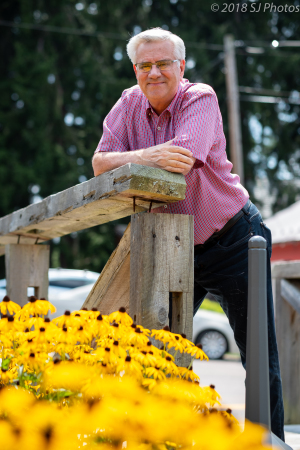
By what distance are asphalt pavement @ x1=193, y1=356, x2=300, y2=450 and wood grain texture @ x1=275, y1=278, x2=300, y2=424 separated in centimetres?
29

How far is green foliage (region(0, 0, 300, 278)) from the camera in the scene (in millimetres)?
17609

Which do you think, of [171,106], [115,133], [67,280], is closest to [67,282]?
[67,280]

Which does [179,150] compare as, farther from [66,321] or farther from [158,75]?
[66,321]

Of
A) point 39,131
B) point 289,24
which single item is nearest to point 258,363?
point 39,131

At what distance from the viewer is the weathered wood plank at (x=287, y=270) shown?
3.39 metres

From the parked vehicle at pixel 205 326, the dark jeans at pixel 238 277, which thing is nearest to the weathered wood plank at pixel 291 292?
the dark jeans at pixel 238 277

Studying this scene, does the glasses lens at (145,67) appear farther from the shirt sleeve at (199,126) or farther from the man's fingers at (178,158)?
the man's fingers at (178,158)

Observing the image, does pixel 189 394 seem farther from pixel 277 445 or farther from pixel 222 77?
pixel 222 77

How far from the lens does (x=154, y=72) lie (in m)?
2.10

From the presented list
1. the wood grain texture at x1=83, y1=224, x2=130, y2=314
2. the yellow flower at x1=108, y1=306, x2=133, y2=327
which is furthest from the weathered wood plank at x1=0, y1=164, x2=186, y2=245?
the yellow flower at x1=108, y1=306, x2=133, y2=327

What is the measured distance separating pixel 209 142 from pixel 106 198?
448 millimetres

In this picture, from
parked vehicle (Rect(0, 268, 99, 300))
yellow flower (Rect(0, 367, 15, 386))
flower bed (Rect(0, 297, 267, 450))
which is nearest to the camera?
flower bed (Rect(0, 297, 267, 450))

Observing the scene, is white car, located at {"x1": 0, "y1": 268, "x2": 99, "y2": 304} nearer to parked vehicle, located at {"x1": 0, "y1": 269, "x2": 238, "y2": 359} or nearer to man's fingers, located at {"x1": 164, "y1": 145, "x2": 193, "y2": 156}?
parked vehicle, located at {"x1": 0, "y1": 269, "x2": 238, "y2": 359}

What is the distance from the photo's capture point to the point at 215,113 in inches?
82.1
